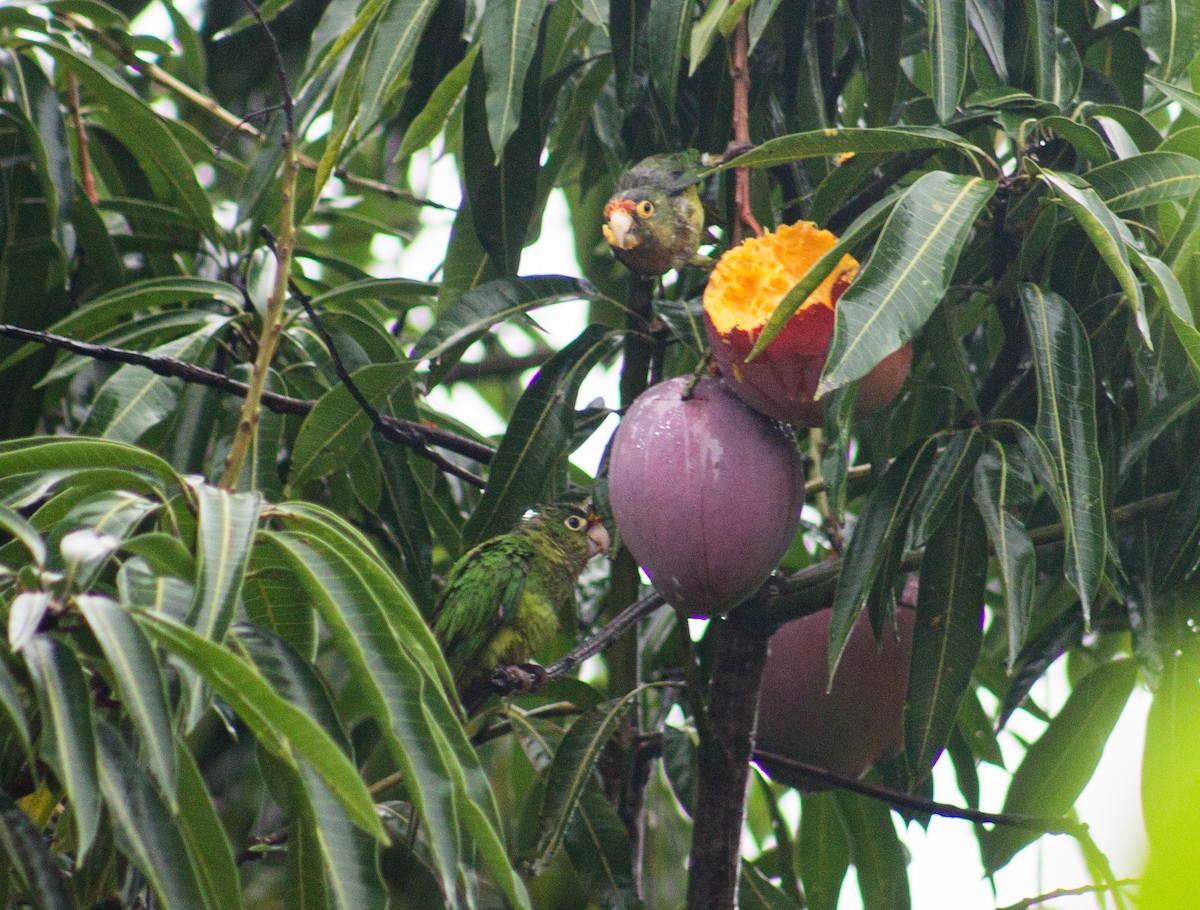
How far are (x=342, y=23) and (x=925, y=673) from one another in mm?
1165

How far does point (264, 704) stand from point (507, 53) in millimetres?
853

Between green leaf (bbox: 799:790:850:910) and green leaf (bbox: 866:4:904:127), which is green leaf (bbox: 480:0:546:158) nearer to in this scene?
green leaf (bbox: 866:4:904:127)

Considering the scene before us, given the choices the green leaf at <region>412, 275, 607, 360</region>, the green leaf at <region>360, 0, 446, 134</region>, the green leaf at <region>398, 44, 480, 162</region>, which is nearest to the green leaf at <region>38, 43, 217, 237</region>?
the green leaf at <region>398, 44, 480, 162</region>

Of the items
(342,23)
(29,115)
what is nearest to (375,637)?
(342,23)

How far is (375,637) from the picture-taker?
1034 millimetres

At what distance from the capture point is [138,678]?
884 mm

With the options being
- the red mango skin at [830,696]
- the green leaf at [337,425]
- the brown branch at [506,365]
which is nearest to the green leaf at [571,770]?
the red mango skin at [830,696]

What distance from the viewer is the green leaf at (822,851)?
214cm

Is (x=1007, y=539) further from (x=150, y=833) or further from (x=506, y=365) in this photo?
(x=506, y=365)

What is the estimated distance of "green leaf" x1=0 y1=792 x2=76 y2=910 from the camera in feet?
3.29

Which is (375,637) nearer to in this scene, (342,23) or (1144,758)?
(342,23)

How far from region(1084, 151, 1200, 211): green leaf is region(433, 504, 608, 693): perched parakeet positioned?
2.85 feet

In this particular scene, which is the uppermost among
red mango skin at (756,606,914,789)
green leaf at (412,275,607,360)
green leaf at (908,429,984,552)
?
green leaf at (412,275,607,360)

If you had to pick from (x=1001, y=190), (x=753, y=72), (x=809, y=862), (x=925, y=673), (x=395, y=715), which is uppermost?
(x=753, y=72)
